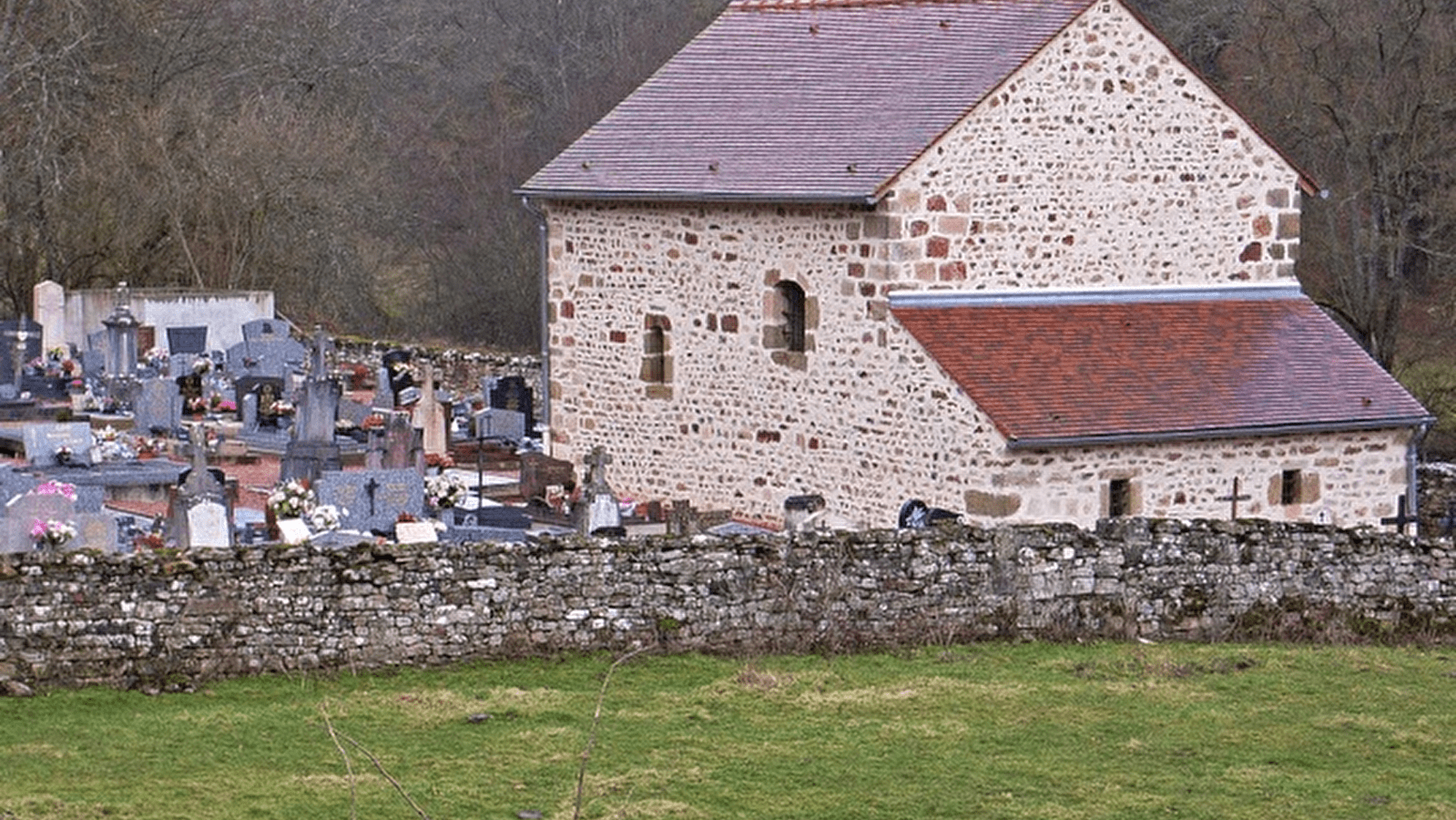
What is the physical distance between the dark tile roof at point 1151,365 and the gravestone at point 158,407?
29.9 feet

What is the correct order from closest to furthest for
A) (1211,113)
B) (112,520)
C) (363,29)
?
(112,520) < (1211,113) < (363,29)

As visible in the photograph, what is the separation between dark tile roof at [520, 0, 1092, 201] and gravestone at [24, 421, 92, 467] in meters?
5.10

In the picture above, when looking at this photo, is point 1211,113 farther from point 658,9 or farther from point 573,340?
point 658,9

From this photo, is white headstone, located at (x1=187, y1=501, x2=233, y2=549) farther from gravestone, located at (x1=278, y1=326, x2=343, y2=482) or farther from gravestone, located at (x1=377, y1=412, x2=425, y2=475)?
gravestone, located at (x1=377, y1=412, x2=425, y2=475)

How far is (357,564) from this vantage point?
14.7 metres

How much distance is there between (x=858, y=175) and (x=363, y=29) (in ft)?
101

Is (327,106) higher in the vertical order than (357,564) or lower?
higher

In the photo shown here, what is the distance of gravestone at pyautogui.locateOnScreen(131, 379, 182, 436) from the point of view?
85.7 feet

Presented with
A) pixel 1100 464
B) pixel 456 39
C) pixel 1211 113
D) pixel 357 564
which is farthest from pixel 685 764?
pixel 456 39

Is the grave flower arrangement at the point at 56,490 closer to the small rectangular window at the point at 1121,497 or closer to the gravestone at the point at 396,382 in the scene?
the small rectangular window at the point at 1121,497

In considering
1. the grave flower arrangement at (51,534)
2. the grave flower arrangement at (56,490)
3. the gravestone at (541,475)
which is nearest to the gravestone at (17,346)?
the gravestone at (541,475)

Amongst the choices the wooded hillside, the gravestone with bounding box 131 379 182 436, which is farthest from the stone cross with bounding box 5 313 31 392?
the wooded hillside

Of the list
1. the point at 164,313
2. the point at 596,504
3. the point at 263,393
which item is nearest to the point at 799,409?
the point at 596,504

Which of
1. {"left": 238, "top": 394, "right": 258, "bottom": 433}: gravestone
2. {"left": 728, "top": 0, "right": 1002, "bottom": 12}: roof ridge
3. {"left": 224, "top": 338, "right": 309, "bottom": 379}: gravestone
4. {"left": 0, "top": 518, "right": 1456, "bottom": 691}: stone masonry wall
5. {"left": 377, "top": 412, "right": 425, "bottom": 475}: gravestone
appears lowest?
{"left": 0, "top": 518, "right": 1456, "bottom": 691}: stone masonry wall
